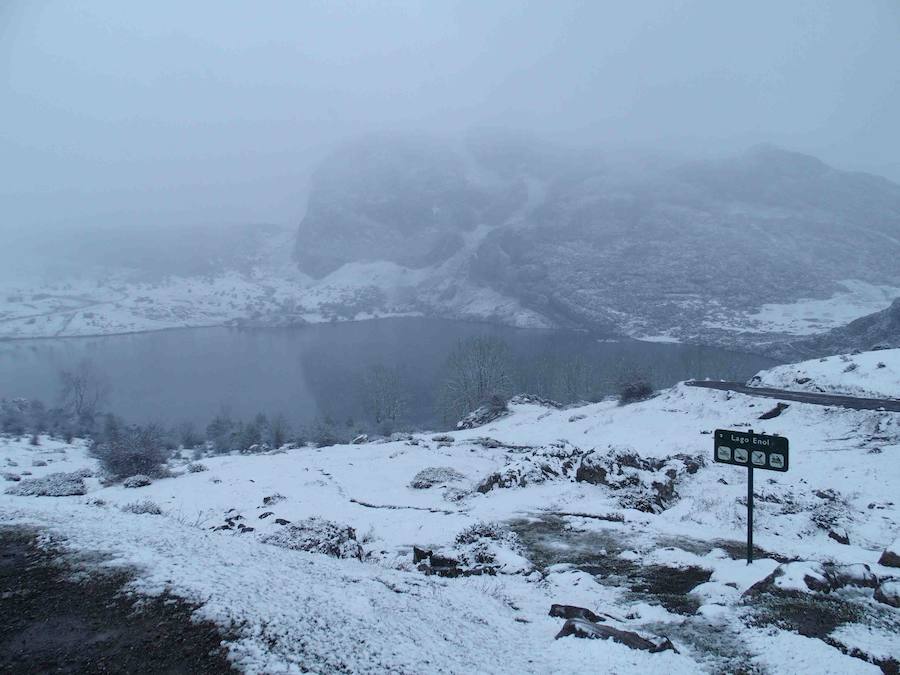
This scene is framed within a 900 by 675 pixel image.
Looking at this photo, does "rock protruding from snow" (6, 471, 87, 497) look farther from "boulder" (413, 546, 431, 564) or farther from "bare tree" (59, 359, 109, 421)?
"bare tree" (59, 359, 109, 421)

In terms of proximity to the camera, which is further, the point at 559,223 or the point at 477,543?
the point at 559,223

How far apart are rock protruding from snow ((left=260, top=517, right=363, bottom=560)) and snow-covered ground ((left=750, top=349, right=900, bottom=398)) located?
3135cm

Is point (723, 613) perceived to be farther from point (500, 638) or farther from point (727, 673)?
point (500, 638)

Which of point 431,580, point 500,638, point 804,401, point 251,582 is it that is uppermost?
point 251,582

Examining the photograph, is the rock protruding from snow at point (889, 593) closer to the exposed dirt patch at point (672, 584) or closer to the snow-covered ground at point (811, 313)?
the exposed dirt patch at point (672, 584)

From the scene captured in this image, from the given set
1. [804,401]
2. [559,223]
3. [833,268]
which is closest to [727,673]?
[804,401]

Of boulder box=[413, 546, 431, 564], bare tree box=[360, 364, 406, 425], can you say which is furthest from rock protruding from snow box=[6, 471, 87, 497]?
bare tree box=[360, 364, 406, 425]

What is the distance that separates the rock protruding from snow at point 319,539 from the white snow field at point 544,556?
1.87 ft

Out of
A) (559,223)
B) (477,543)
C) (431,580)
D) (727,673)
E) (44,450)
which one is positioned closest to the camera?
(727,673)

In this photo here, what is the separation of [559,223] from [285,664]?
646 ft

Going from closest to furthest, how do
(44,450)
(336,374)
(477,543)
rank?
1. (477,543)
2. (44,450)
3. (336,374)

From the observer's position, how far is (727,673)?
20.4 feet

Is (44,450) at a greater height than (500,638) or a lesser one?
lesser

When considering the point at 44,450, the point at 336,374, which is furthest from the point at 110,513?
the point at 336,374
